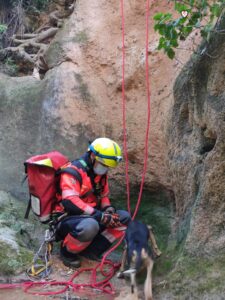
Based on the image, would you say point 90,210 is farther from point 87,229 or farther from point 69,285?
point 69,285

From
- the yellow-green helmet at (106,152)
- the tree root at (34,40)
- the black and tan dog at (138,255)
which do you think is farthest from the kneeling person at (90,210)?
the tree root at (34,40)

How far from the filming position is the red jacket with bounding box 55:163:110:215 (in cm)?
482

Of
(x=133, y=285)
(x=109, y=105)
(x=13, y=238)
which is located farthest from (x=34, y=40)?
(x=133, y=285)

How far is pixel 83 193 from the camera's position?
16.5 feet

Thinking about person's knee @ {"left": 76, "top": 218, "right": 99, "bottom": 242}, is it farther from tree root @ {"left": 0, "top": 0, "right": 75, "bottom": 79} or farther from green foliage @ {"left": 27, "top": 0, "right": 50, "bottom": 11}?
green foliage @ {"left": 27, "top": 0, "right": 50, "bottom": 11}

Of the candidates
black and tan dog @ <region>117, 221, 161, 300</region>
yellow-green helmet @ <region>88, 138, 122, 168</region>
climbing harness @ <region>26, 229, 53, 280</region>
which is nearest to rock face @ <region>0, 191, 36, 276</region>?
climbing harness @ <region>26, 229, 53, 280</region>

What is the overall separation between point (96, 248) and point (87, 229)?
0.57m

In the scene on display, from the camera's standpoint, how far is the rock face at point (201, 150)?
3859 millimetres

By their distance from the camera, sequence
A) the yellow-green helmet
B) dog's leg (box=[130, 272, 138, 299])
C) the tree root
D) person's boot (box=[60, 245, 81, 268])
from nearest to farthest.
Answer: dog's leg (box=[130, 272, 138, 299]) → the yellow-green helmet → person's boot (box=[60, 245, 81, 268]) → the tree root

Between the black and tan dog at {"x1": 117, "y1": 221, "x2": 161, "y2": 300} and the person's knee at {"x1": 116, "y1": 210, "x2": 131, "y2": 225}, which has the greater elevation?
the black and tan dog at {"x1": 117, "y1": 221, "x2": 161, "y2": 300}

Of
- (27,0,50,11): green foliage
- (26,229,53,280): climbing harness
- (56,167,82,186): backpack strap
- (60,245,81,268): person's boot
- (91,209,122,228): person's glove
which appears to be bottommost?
(60,245,81,268): person's boot

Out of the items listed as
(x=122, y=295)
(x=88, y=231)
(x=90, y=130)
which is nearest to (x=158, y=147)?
(x=90, y=130)

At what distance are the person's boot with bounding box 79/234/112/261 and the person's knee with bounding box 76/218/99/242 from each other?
0.40 m

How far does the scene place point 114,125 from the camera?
19.6 ft
